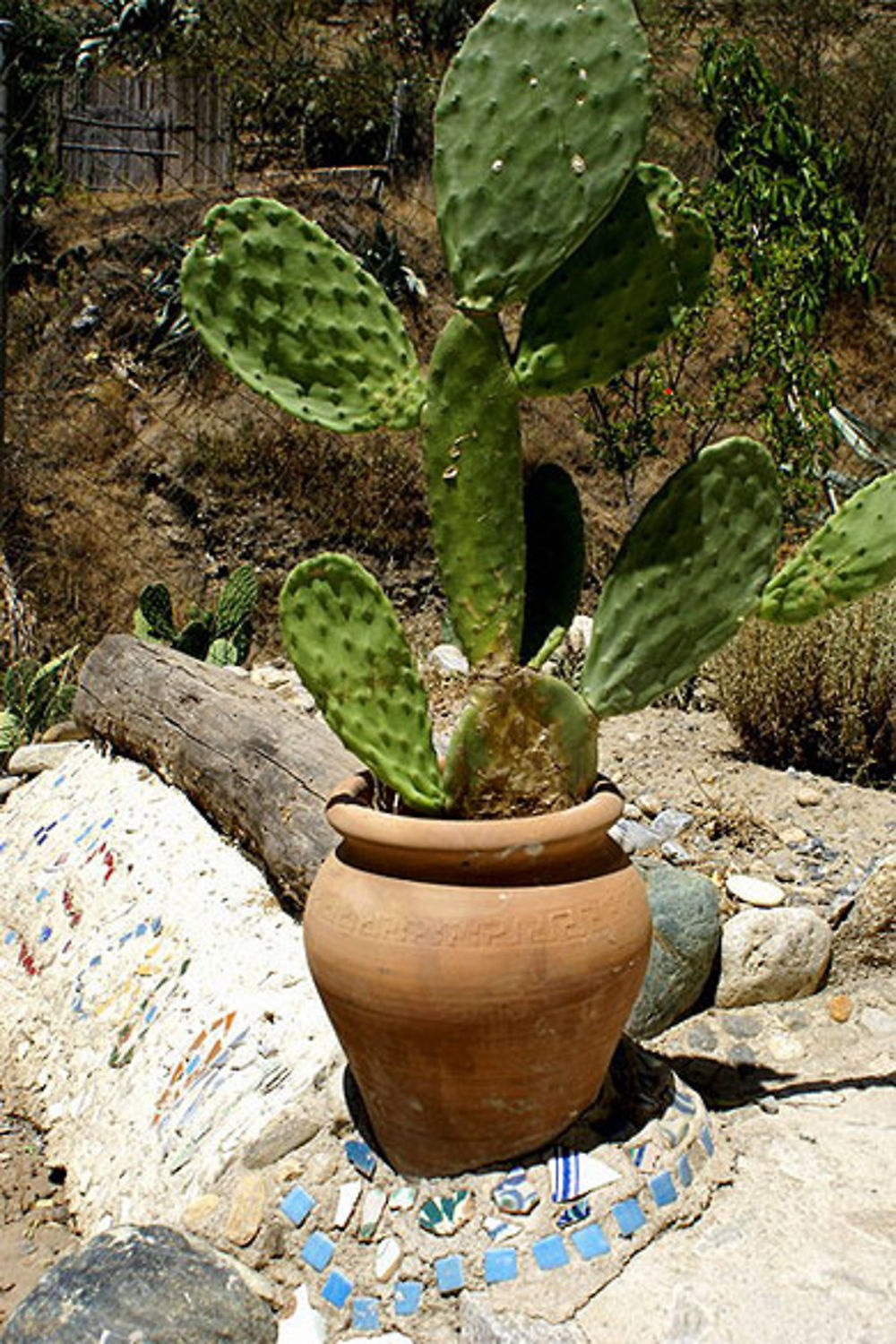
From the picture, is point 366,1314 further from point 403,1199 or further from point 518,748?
point 518,748

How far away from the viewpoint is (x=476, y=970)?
6.61 ft

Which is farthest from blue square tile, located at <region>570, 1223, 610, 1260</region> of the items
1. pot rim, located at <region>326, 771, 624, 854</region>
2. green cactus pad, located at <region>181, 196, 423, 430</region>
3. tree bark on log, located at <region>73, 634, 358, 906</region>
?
green cactus pad, located at <region>181, 196, 423, 430</region>

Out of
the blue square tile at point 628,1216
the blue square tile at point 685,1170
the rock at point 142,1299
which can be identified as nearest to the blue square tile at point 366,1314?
the rock at point 142,1299

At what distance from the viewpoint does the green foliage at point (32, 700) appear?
5.32 meters

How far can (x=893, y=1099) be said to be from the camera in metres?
2.61

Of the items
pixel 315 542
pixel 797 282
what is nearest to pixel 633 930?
pixel 797 282

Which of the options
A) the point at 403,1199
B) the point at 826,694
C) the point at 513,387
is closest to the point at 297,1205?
the point at 403,1199

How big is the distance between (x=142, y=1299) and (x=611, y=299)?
1.81 m

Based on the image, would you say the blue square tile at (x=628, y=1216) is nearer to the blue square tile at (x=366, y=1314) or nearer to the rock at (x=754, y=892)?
the blue square tile at (x=366, y=1314)

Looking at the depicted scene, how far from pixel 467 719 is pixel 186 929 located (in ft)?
4.51

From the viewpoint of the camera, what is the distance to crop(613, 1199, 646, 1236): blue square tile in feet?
6.74

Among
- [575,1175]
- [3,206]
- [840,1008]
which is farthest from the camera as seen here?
[3,206]

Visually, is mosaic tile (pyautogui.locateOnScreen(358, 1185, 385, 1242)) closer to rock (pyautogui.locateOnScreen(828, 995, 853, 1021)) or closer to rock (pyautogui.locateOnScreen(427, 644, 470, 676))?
rock (pyautogui.locateOnScreen(828, 995, 853, 1021))

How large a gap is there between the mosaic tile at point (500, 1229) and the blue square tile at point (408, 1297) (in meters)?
0.13
